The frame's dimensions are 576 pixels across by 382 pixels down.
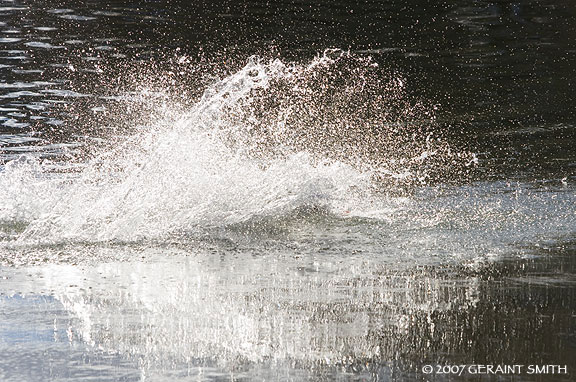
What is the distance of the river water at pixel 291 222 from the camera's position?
223 inches

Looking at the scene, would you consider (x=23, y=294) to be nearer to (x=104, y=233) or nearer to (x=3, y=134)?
(x=104, y=233)

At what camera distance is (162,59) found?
19828mm

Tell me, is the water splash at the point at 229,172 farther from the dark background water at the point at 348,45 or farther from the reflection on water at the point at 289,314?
the dark background water at the point at 348,45

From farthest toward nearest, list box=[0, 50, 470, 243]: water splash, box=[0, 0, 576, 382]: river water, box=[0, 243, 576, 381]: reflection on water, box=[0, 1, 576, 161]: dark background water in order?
1. box=[0, 1, 576, 161]: dark background water
2. box=[0, 50, 470, 243]: water splash
3. box=[0, 0, 576, 382]: river water
4. box=[0, 243, 576, 381]: reflection on water

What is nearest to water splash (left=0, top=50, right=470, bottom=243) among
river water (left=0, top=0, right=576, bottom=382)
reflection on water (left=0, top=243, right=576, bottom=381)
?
river water (left=0, top=0, right=576, bottom=382)

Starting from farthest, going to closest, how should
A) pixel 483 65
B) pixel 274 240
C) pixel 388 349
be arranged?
pixel 483 65 < pixel 274 240 < pixel 388 349

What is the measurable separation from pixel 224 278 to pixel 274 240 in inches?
46.3

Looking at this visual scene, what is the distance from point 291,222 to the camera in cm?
877

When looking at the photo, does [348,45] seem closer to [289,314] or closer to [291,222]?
[291,222]

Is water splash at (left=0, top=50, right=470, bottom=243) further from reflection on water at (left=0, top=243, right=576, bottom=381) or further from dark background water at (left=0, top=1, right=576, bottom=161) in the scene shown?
dark background water at (left=0, top=1, right=576, bottom=161)

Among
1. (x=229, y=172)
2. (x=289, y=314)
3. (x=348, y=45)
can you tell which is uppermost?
(x=348, y=45)

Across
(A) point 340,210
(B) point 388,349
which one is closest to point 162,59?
(A) point 340,210

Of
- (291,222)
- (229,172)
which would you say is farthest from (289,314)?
(229,172)

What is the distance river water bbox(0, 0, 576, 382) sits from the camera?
5.66 m
